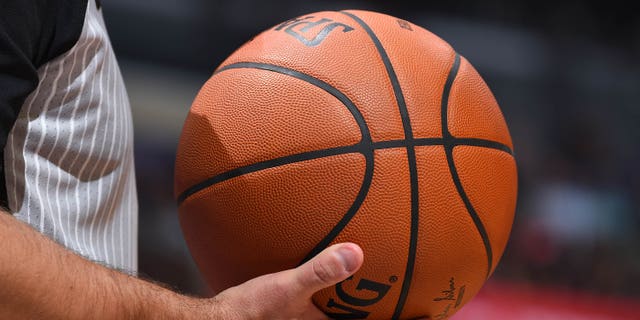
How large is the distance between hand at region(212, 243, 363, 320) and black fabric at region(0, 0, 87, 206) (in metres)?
0.34

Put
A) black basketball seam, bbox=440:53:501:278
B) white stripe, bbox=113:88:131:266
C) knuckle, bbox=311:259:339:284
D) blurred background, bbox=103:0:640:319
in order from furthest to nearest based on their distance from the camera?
blurred background, bbox=103:0:640:319, white stripe, bbox=113:88:131:266, black basketball seam, bbox=440:53:501:278, knuckle, bbox=311:259:339:284

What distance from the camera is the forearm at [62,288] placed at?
77cm

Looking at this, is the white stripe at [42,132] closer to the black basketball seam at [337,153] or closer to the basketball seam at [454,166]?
the black basketball seam at [337,153]

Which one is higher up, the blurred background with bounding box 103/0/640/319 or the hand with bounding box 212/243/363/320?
the hand with bounding box 212/243/363/320

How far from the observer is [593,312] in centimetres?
352

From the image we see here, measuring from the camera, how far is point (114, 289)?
891 millimetres

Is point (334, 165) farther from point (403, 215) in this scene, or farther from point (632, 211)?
point (632, 211)

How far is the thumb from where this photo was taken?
3.20ft

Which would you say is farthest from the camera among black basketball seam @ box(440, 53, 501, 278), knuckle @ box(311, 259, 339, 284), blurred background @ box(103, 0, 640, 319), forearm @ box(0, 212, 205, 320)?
blurred background @ box(103, 0, 640, 319)

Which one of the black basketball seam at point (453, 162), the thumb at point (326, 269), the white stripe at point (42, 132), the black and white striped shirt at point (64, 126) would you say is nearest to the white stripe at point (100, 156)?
the black and white striped shirt at point (64, 126)

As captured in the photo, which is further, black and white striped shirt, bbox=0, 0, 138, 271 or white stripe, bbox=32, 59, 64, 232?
white stripe, bbox=32, 59, 64, 232

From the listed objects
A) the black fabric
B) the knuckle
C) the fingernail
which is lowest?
the knuckle

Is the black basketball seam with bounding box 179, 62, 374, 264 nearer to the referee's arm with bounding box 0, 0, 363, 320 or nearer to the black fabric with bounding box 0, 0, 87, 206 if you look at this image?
the referee's arm with bounding box 0, 0, 363, 320
